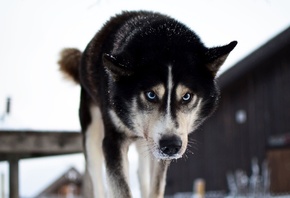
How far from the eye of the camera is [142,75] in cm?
409

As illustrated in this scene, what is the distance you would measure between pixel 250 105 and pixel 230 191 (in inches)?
120

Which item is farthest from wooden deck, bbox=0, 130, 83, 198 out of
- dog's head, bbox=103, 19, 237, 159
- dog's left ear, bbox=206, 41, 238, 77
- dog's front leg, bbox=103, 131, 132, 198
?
dog's left ear, bbox=206, 41, 238, 77

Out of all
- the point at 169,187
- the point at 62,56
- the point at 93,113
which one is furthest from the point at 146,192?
the point at 169,187

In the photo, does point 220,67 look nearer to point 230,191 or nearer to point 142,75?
point 142,75

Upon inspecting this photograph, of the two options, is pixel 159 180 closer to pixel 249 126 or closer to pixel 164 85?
pixel 164 85

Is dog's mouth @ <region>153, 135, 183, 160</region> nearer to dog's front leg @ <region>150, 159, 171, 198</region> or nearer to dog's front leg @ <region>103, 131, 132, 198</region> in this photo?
dog's front leg @ <region>103, 131, 132, 198</region>

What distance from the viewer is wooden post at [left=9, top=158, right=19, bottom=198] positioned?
22.5 feet

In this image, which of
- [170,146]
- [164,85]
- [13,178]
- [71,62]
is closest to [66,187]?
[13,178]

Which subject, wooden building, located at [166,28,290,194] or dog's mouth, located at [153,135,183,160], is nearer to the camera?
dog's mouth, located at [153,135,183,160]

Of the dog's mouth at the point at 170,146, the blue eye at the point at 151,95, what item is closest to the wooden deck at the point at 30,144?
the blue eye at the point at 151,95

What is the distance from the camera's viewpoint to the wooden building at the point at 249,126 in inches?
795

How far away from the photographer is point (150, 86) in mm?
4027

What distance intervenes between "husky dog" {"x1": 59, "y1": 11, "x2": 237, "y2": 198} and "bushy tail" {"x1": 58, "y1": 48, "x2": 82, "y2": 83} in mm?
800

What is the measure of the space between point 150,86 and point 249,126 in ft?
59.8
